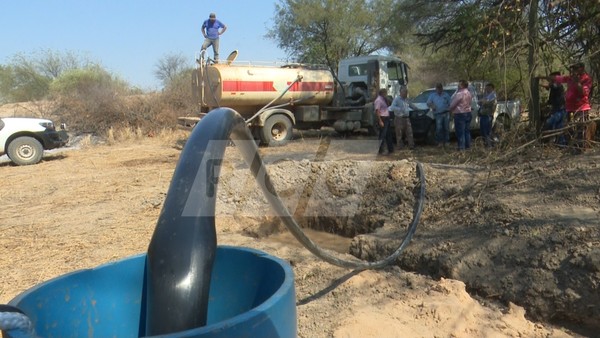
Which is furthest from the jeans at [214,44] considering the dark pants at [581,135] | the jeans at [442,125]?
the dark pants at [581,135]

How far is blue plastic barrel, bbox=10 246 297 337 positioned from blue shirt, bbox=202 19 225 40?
12237 millimetres

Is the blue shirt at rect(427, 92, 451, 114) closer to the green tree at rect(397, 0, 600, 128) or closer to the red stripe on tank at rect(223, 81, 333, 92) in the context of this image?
the green tree at rect(397, 0, 600, 128)

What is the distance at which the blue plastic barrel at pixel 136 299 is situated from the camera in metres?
1.40

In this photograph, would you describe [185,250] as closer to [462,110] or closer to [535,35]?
[535,35]

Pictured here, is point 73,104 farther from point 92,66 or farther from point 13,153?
point 92,66

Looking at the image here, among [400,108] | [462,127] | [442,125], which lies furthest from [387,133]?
[462,127]

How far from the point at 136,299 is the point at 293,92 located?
13043mm

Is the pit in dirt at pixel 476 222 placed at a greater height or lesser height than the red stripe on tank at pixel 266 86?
lesser

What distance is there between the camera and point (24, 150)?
1267cm

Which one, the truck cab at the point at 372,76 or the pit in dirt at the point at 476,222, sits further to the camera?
the truck cab at the point at 372,76

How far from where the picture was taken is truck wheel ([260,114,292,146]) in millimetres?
14320

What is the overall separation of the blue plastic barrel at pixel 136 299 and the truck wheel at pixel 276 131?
1222 cm

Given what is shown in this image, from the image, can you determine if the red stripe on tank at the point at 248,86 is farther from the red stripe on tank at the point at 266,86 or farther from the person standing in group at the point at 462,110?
the person standing in group at the point at 462,110

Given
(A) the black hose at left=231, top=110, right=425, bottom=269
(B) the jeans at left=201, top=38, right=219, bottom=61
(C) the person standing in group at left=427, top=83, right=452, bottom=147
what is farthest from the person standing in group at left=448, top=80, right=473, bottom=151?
(A) the black hose at left=231, top=110, right=425, bottom=269
